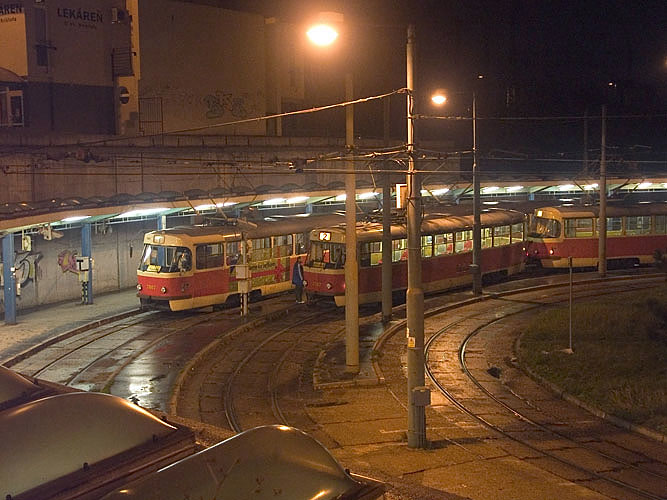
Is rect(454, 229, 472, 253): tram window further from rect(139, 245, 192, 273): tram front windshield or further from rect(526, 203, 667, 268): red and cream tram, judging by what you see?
rect(139, 245, 192, 273): tram front windshield

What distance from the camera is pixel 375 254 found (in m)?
25.4

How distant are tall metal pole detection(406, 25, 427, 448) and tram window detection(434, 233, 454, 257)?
Answer: 13.7 m

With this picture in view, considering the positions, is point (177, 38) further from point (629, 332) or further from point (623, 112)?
point (623, 112)

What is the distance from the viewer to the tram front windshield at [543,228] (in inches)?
1337

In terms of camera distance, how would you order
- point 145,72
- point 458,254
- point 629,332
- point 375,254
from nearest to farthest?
point 629,332 → point 375,254 → point 458,254 → point 145,72

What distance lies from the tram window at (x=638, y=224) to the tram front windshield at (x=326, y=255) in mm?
15030

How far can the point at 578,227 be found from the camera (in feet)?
112

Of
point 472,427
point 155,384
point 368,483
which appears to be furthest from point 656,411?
point 368,483

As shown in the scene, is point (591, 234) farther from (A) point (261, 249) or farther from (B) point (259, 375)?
(B) point (259, 375)

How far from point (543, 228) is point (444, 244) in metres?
7.73

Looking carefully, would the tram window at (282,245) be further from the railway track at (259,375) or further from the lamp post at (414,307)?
the lamp post at (414,307)

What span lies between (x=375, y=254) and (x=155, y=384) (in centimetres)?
979

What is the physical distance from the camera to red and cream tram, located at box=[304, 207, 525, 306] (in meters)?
25.4

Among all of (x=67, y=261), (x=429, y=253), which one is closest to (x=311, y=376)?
(x=429, y=253)
